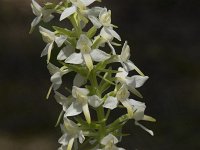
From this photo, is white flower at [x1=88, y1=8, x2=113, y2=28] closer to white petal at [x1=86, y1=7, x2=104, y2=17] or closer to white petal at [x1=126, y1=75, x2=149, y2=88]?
white petal at [x1=86, y1=7, x2=104, y2=17]

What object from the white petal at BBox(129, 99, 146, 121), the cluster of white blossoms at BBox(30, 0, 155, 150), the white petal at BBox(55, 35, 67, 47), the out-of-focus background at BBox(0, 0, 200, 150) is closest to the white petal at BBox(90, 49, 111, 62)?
the cluster of white blossoms at BBox(30, 0, 155, 150)

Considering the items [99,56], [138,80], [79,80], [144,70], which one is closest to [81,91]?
[79,80]

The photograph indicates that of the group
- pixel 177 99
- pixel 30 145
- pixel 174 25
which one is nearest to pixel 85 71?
pixel 30 145

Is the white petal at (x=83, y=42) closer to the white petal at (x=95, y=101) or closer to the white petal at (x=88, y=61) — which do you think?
the white petal at (x=88, y=61)

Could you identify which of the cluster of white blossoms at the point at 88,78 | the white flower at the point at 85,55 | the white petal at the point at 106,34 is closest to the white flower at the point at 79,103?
the cluster of white blossoms at the point at 88,78

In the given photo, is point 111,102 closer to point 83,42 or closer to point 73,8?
point 83,42

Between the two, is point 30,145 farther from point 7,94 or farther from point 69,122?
point 69,122
